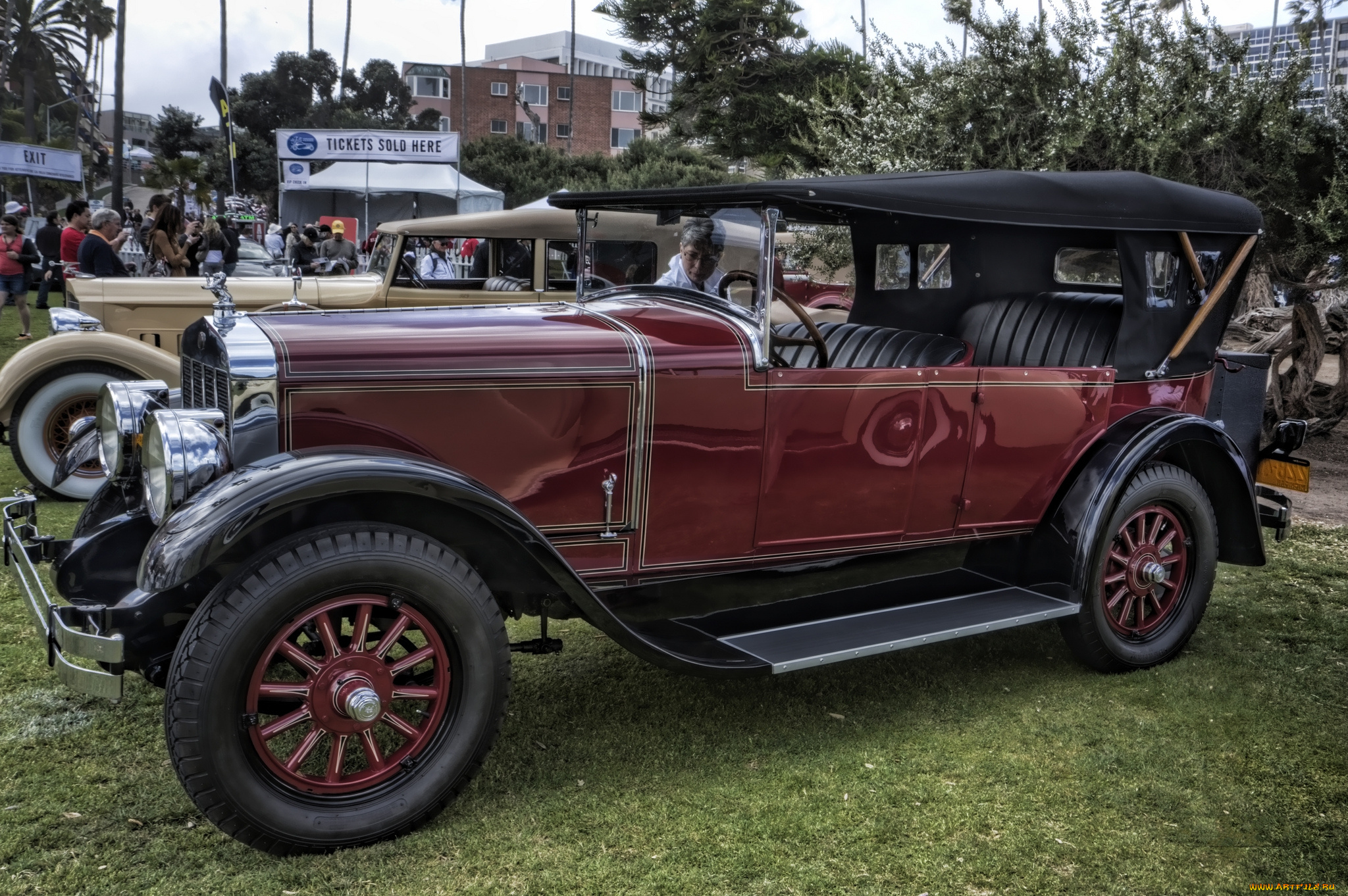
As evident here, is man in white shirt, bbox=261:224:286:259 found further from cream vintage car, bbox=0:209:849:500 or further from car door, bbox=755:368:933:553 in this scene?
car door, bbox=755:368:933:553

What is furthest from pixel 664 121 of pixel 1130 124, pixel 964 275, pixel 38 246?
pixel 964 275

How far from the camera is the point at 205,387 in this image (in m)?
3.17

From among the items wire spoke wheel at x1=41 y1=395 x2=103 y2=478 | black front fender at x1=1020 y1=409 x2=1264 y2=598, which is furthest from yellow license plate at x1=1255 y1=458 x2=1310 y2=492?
wire spoke wheel at x1=41 y1=395 x2=103 y2=478

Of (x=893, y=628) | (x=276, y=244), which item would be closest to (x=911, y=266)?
(x=893, y=628)

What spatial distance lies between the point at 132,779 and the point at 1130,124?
25.1ft

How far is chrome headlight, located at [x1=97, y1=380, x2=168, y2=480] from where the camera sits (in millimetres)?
3238

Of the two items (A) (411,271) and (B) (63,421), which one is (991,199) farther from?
(A) (411,271)

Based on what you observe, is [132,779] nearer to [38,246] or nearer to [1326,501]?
[1326,501]

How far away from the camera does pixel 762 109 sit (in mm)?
25594

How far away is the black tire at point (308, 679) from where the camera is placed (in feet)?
7.85

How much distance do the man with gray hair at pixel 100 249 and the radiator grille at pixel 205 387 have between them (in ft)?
20.4

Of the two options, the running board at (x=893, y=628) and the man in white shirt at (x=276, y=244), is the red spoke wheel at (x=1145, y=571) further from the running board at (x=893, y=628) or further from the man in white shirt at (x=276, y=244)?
the man in white shirt at (x=276, y=244)

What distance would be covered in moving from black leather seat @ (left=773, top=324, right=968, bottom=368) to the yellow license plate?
65.7 inches

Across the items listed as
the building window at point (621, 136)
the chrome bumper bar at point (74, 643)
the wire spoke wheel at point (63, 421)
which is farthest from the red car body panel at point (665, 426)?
the building window at point (621, 136)
